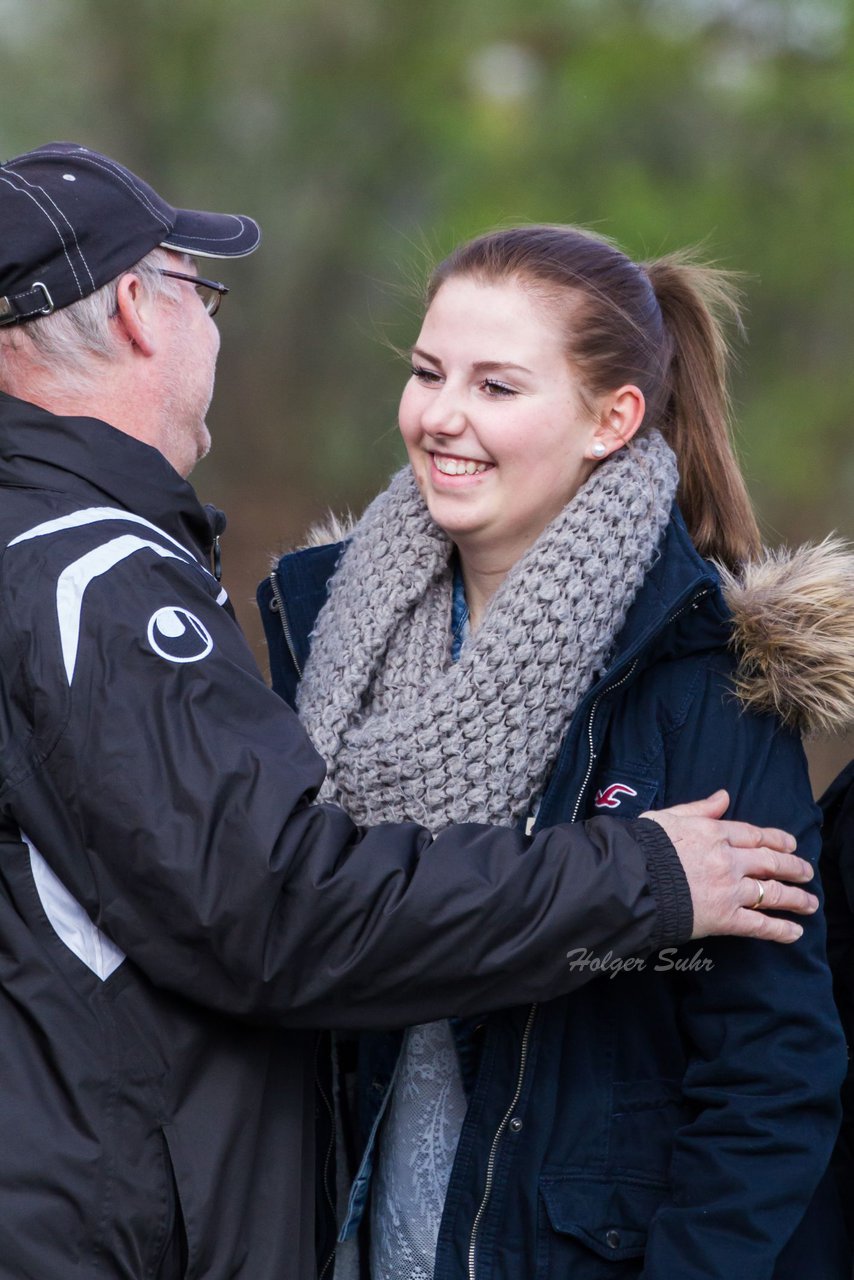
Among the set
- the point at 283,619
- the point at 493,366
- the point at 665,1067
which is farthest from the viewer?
the point at 283,619

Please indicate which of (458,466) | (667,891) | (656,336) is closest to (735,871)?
(667,891)

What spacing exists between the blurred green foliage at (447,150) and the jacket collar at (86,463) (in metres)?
5.15

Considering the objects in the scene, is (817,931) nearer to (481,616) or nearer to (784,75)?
(481,616)

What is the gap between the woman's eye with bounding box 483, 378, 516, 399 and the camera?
2.15m

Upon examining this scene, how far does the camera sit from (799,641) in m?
1.99

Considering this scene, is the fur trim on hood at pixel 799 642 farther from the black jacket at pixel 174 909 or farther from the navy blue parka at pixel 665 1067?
the black jacket at pixel 174 909

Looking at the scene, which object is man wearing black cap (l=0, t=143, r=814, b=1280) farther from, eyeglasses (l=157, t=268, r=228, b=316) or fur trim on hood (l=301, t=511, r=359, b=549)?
fur trim on hood (l=301, t=511, r=359, b=549)

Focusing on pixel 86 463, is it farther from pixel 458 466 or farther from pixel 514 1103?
pixel 514 1103

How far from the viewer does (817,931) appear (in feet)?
6.49

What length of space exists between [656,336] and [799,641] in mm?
612

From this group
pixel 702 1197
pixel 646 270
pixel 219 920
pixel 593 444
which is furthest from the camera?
pixel 646 270

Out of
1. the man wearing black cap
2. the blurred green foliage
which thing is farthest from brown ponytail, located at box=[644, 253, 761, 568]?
the blurred green foliage

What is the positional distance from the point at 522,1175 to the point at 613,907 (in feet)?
1.56

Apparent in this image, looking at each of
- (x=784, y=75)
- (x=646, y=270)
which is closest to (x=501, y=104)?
(x=784, y=75)
